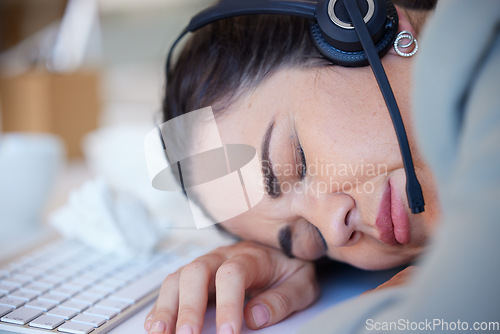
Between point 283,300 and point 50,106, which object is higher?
point 50,106

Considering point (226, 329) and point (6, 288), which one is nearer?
point (226, 329)

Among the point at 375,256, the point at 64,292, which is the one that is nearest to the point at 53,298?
the point at 64,292

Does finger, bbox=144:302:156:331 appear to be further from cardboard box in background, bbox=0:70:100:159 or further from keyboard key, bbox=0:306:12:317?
cardboard box in background, bbox=0:70:100:159

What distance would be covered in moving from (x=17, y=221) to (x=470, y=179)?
765 mm

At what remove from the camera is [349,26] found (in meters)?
0.44

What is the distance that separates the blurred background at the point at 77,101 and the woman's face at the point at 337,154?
17 centimetres

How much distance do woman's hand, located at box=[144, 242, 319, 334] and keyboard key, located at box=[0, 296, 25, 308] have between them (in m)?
0.13

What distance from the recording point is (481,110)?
0.69 ft

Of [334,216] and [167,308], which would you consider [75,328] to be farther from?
[334,216]

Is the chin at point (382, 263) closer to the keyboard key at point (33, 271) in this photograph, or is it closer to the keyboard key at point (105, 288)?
the keyboard key at point (105, 288)

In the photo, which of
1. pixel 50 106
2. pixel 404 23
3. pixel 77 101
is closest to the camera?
pixel 404 23

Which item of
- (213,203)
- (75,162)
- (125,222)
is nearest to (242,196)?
(213,203)

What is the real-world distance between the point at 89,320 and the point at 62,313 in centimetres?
3

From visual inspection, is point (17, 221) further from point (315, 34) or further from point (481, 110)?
point (481, 110)
